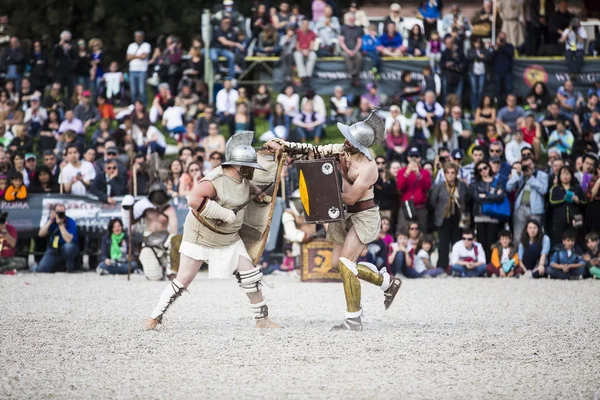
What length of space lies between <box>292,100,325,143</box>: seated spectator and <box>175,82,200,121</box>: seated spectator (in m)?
2.08

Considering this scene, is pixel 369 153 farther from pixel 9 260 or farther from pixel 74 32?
pixel 74 32

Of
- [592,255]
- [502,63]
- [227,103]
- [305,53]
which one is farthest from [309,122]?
[592,255]

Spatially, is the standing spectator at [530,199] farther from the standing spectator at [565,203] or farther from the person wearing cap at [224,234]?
the person wearing cap at [224,234]

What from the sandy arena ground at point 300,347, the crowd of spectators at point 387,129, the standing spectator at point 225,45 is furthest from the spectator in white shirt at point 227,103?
the sandy arena ground at point 300,347

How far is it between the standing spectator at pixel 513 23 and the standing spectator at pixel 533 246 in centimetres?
907

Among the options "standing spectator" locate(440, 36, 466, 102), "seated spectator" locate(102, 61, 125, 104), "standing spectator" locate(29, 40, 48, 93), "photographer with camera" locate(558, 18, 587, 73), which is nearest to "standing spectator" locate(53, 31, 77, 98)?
"standing spectator" locate(29, 40, 48, 93)

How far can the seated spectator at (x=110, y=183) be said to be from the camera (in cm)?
1727

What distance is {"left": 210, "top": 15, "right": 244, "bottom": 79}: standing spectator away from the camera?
73.2ft

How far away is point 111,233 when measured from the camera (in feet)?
53.7

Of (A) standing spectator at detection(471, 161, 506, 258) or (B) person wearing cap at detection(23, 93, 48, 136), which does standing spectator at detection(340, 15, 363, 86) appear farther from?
(A) standing spectator at detection(471, 161, 506, 258)

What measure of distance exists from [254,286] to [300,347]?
4.12 feet

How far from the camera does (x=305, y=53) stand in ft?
72.5

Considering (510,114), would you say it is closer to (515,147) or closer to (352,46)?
(515,147)

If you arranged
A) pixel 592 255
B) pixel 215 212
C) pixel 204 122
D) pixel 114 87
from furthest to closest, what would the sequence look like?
pixel 114 87, pixel 204 122, pixel 592 255, pixel 215 212
